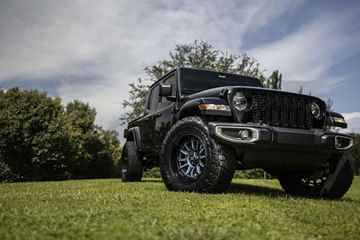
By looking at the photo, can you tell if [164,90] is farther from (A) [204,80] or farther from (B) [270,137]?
(B) [270,137]

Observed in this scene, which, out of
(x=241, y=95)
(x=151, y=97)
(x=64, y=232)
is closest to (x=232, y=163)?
(x=241, y=95)

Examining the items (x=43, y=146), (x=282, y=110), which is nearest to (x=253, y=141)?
(x=282, y=110)

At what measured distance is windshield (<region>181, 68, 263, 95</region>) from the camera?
17.5 ft

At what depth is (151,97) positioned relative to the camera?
7027 millimetres

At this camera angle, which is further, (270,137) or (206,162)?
(206,162)

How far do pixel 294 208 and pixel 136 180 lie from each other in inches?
178

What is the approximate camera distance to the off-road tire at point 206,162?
3.69 metres

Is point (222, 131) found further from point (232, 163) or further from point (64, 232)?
point (64, 232)

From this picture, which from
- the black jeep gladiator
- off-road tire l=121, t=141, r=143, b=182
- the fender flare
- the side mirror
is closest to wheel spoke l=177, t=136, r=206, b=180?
the black jeep gladiator

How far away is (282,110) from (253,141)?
808 mm

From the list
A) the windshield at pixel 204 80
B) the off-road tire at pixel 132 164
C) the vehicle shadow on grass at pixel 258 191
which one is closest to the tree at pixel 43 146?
the off-road tire at pixel 132 164

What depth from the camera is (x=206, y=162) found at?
3.78 meters

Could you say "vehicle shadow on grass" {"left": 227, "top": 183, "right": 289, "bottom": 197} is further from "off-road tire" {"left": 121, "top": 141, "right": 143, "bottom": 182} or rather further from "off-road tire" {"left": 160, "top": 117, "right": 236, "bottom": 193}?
"off-road tire" {"left": 121, "top": 141, "right": 143, "bottom": 182}

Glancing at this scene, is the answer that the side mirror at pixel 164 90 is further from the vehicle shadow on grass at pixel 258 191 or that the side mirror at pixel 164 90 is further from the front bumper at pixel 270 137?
the vehicle shadow on grass at pixel 258 191
